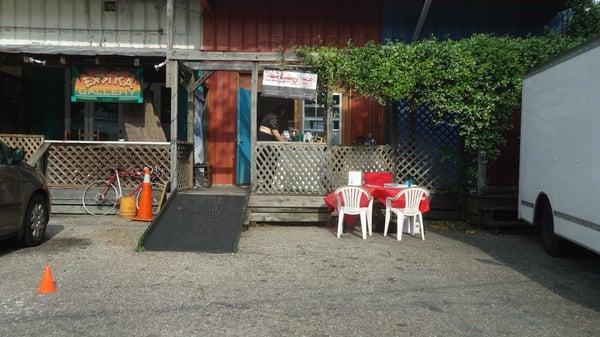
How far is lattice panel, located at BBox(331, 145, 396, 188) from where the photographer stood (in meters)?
9.74

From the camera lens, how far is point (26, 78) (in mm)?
12273

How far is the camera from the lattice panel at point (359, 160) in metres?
9.74

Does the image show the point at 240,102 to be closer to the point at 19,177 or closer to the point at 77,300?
the point at 19,177

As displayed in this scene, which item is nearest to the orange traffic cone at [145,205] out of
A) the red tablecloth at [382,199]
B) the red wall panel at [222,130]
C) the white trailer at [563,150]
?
the red wall panel at [222,130]

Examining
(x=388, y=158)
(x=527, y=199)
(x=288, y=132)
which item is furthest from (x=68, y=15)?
(x=527, y=199)

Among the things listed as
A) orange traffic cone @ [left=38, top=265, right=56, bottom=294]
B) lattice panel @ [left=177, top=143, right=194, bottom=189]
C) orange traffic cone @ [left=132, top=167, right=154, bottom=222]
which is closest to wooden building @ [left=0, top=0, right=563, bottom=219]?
lattice panel @ [left=177, top=143, right=194, bottom=189]

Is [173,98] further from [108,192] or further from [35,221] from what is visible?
[35,221]

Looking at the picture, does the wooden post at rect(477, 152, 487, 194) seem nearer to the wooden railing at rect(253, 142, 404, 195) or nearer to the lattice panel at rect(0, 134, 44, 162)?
the wooden railing at rect(253, 142, 404, 195)

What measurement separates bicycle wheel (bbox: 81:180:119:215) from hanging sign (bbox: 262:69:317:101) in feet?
11.6

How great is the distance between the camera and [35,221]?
729 cm

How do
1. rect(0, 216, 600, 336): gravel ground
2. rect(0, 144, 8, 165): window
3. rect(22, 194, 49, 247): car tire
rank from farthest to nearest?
1. rect(22, 194, 49, 247): car tire
2. rect(0, 144, 8, 165): window
3. rect(0, 216, 600, 336): gravel ground

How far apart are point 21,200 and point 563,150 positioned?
6.93 meters

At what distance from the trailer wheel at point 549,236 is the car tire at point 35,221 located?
23.2 ft

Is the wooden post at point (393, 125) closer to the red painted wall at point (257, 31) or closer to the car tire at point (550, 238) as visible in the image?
the red painted wall at point (257, 31)
